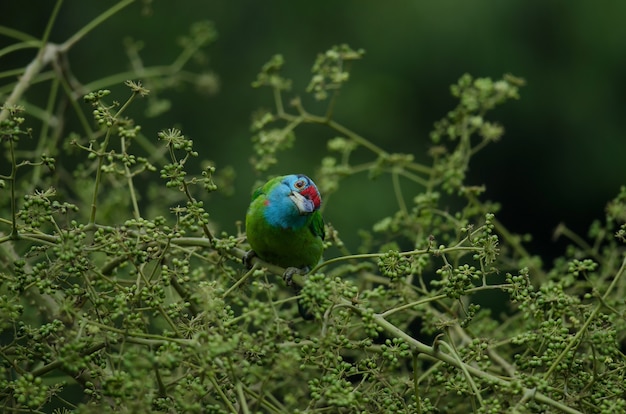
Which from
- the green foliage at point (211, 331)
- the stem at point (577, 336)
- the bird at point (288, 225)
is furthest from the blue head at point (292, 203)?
the stem at point (577, 336)

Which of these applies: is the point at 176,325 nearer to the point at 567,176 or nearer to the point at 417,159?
the point at 417,159

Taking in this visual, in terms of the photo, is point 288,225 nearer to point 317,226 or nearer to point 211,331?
point 317,226

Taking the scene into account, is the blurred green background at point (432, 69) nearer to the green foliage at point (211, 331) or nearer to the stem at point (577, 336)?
the green foliage at point (211, 331)

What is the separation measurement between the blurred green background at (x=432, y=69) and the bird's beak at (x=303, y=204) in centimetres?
513

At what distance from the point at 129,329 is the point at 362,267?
101 cm

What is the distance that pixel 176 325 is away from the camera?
200cm

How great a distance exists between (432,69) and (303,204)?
6.04 m

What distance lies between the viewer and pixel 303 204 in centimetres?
281

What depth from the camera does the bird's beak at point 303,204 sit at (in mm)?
2805

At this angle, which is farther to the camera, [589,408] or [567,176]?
[567,176]

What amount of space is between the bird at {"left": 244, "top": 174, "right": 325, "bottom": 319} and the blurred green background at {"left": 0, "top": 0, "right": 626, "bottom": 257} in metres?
5.07

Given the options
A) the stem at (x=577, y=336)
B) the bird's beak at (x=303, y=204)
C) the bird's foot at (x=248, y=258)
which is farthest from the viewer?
the bird's beak at (x=303, y=204)

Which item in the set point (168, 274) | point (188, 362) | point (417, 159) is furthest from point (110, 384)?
point (417, 159)

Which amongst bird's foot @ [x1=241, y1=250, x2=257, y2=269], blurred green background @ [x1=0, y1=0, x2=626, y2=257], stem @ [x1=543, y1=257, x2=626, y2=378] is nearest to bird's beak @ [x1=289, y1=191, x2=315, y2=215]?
bird's foot @ [x1=241, y1=250, x2=257, y2=269]
